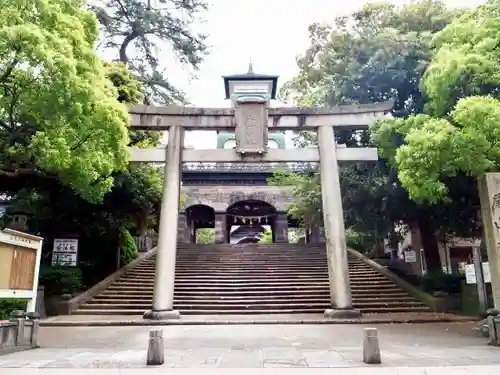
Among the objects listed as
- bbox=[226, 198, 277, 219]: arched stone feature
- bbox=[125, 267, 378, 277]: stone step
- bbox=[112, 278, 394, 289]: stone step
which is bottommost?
bbox=[112, 278, 394, 289]: stone step

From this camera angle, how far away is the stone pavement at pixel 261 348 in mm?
6172

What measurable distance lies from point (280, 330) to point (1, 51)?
7964 millimetres

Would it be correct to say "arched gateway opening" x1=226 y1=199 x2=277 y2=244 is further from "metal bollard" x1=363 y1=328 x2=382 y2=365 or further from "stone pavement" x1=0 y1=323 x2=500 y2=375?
"metal bollard" x1=363 y1=328 x2=382 y2=365

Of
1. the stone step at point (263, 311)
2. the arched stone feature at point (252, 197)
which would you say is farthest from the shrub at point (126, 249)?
the arched stone feature at point (252, 197)

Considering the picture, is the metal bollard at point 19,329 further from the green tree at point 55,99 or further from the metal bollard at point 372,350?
the metal bollard at point 372,350

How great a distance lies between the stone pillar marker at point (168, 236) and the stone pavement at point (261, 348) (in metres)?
1.21

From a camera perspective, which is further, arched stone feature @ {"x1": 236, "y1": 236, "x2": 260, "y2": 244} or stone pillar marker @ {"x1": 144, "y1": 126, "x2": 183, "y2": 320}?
arched stone feature @ {"x1": 236, "y1": 236, "x2": 260, "y2": 244}

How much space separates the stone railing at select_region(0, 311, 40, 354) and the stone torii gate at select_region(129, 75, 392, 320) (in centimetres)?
468

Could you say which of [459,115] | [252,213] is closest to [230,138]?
[252,213]

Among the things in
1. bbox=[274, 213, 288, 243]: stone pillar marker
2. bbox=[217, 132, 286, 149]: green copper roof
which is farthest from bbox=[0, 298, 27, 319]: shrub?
bbox=[217, 132, 286, 149]: green copper roof

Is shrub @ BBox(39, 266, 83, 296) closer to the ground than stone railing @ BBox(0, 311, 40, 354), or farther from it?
farther from it

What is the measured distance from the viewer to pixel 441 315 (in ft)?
40.7

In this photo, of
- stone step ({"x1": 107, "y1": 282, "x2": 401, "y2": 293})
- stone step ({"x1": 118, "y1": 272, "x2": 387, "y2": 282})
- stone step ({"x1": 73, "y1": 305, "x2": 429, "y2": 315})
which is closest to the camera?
stone step ({"x1": 73, "y1": 305, "x2": 429, "y2": 315})

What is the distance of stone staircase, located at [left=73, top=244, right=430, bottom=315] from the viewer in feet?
45.0
